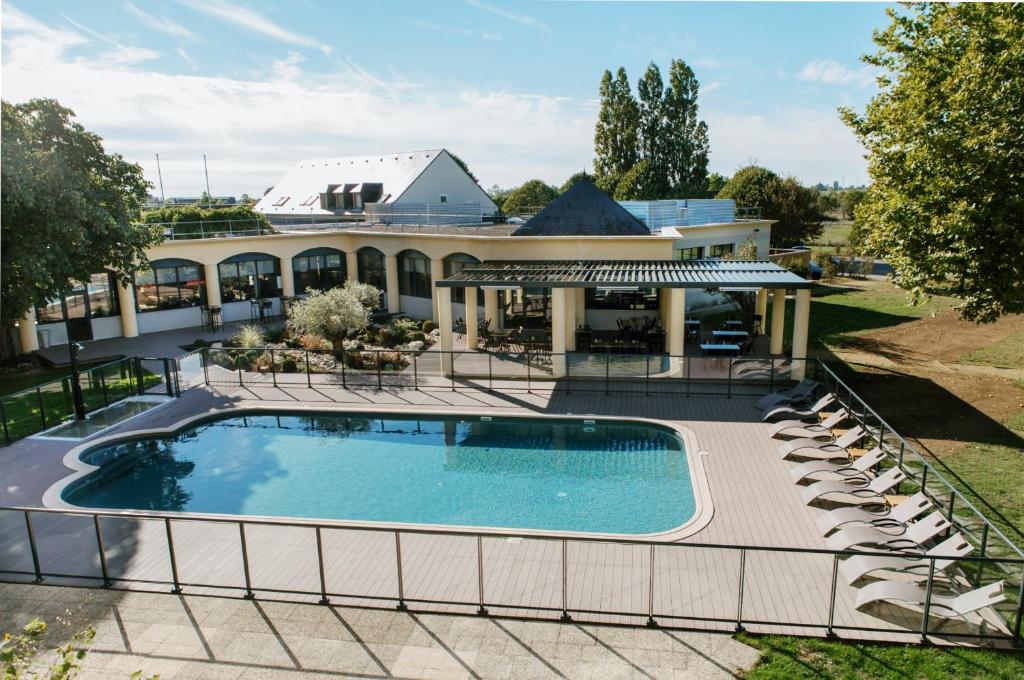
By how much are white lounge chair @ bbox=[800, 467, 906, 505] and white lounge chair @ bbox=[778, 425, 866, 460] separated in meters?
1.40

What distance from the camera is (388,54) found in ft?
69.0

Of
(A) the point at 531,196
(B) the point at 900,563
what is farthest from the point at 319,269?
(A) the point at 531,196

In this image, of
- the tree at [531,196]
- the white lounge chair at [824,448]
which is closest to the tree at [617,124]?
the tree at [531,196]

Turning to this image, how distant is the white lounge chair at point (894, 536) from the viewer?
8.91 meters

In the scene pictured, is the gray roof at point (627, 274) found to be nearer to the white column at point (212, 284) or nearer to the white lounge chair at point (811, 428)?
the white lounge chair at point (811, 428)

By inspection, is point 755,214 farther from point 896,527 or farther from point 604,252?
point 896,527

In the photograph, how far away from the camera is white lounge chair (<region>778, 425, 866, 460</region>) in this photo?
41.3 ft

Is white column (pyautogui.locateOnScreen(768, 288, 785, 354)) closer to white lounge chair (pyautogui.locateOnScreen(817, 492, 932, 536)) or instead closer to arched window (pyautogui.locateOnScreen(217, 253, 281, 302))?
white lounge chair (pyautogui.locateOnScreen(817, 492, 932, 536))

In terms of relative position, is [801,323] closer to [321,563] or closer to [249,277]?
[321,563]

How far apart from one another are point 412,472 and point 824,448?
8.20m

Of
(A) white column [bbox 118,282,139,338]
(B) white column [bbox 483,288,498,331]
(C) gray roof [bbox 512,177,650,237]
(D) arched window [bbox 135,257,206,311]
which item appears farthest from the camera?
(D) arched window [bbox 135,257,206,311]

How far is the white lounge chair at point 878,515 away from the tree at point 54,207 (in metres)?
18.4

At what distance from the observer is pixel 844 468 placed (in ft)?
38.9

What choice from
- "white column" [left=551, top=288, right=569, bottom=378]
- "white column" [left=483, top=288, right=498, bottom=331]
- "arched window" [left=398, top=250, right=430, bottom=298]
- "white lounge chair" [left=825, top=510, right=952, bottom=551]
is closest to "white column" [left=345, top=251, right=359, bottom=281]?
"arched window" [left=398, top=250, right=430, bottom=298]
